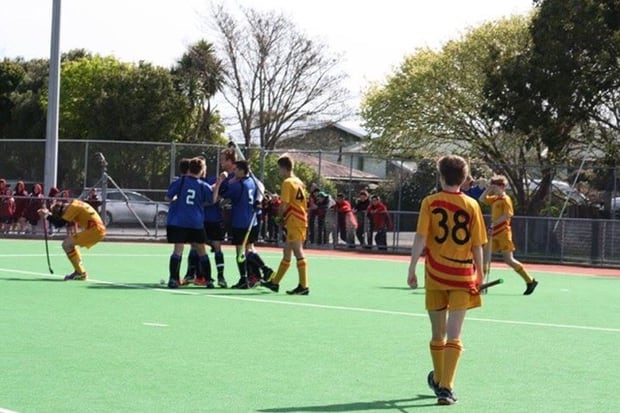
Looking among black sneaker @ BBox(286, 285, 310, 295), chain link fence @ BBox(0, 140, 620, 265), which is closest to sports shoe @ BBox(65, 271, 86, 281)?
black sneaker @ BBox(286, 285, 310, 295)

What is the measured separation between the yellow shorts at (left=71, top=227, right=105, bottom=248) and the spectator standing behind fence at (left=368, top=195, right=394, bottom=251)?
53.8ft

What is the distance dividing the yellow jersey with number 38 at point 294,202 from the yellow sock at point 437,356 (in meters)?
8.14

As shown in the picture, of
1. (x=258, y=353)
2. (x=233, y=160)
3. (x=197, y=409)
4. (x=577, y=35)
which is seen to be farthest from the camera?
(x=577, y=35)

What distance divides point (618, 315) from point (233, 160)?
5564mm

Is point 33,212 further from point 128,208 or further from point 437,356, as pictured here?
point 437,356

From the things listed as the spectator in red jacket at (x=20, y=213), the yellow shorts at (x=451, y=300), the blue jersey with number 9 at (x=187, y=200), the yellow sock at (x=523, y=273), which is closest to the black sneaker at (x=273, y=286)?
the blue jersey with number 9 at (x=187, y=200)

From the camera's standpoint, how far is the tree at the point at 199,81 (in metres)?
72.6

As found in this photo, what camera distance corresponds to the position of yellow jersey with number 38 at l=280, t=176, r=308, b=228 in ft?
56.7

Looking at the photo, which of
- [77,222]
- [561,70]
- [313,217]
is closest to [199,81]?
[561,70]

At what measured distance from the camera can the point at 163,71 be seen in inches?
2822

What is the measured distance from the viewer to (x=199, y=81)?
73000 mm

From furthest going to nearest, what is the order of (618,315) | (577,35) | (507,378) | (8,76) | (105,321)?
(8,76), (577,35), (618,315), (105,321), (507,378)

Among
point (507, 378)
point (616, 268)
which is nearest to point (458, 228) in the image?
point (507, 378)

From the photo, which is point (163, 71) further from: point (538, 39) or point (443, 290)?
point (443, 290)
